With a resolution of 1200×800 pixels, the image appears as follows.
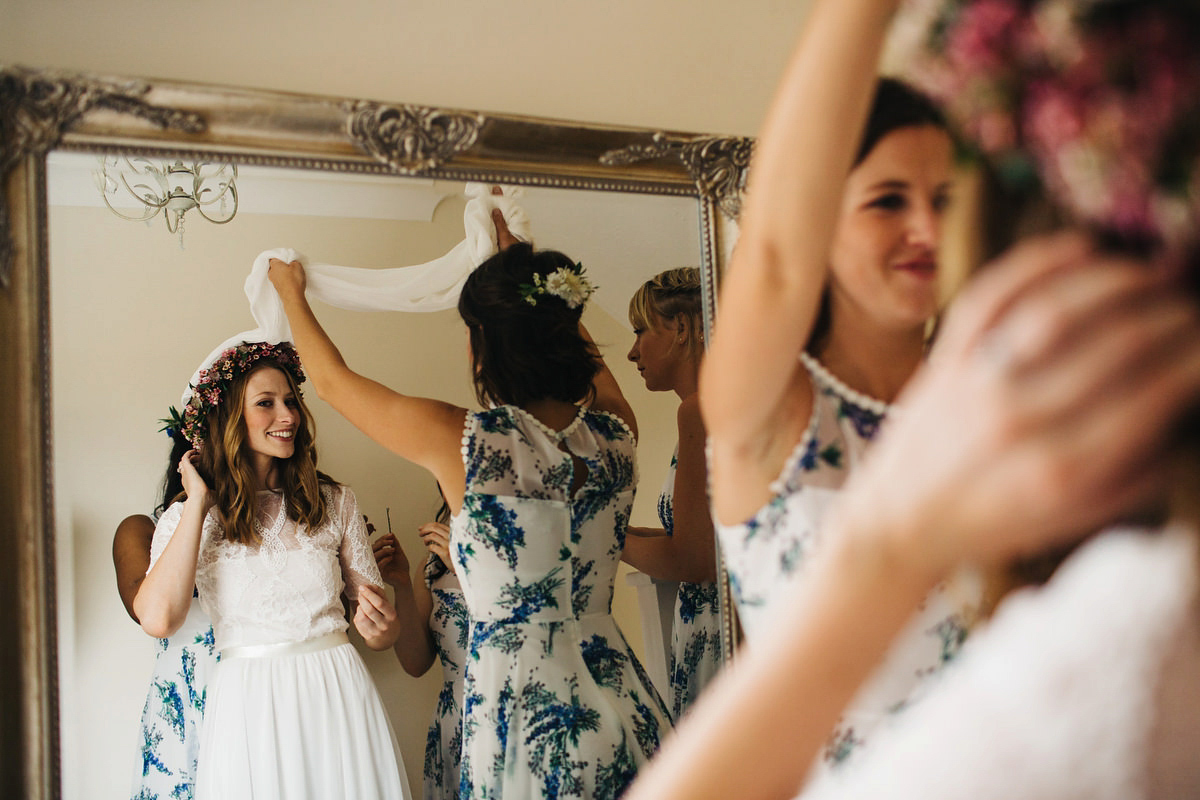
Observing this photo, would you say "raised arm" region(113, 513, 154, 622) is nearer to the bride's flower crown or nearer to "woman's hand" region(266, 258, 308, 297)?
"woman's hand" region(266, 258, 308, 297)

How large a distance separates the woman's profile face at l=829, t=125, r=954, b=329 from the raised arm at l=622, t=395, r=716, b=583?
311 millimetres

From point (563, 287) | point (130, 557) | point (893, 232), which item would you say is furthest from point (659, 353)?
point (130, 557)

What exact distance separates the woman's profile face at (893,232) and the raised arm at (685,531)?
31cm

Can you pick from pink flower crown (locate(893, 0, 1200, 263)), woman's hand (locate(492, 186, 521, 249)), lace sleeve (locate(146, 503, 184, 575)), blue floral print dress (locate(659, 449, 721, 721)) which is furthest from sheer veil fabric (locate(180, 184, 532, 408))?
pink flower crown (locate(893, 0, 1200, 263))

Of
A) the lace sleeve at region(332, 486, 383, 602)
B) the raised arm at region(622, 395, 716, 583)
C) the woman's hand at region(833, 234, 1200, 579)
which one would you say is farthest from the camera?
the raised arm at region(622, 395, 716, 583)

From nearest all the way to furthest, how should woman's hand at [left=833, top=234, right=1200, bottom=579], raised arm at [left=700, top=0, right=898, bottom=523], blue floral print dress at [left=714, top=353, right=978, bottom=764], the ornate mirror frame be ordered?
woman's hand at [left=833, top=234, right=1200, bottom=579] → raised arm at [left=700, top=0, right=898, bottom=523] → blue floral print dress at [left=714, top=353, right=978, bottom=764] → the ornate mirror frame

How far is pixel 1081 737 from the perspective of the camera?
438 millimetres

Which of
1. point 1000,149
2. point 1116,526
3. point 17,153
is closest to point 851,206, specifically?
point 1000,149

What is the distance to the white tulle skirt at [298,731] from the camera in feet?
3.12

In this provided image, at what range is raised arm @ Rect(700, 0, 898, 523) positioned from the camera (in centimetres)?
69

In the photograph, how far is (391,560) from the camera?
1.03 m

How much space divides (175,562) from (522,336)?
44 cm

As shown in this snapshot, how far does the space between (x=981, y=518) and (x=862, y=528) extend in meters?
0.06

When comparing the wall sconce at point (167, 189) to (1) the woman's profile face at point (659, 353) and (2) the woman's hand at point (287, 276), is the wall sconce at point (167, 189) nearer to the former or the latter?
(2) the woman's hand at point (287, 276)
